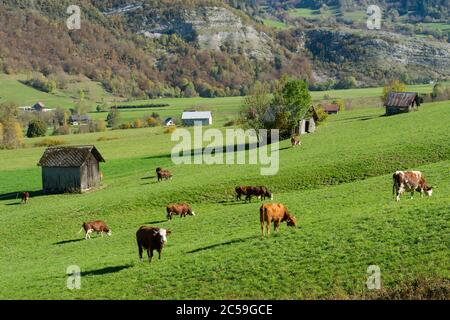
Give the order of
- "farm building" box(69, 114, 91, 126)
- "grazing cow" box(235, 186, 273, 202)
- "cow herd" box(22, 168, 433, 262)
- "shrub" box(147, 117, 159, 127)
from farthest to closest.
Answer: "farm building" box(69, 114, 91, 126)
"shrub" box(147, 117, 159, 127)
"grazing cow" box(235, 186, 273, 202)
"cow herd" box(22, 168, 433, 262)

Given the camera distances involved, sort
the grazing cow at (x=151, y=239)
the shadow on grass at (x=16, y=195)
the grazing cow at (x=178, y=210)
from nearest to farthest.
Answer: the grazing cow at (x=151, y=239), the grazing cow at (x=178, y=210), the shadow on grass at (x=16, y=195)

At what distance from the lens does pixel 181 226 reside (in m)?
36.7

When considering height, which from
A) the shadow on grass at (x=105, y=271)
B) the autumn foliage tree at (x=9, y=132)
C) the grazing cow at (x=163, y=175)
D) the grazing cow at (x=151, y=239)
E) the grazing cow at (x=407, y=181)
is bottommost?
the autumn foliage tree at (x=9, y=132)

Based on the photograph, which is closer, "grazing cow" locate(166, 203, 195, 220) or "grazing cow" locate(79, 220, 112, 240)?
"grazing cow" locate(79, 220, 112, 240)

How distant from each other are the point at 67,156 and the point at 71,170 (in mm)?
2263

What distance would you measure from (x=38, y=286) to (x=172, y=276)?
20.1 ft

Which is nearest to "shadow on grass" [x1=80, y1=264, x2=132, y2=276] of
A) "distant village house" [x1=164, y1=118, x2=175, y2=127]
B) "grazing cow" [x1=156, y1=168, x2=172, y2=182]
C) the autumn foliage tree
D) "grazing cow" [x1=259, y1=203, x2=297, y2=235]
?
"grazing cow" [x1=259, y1=203, x2=297, y2=235]

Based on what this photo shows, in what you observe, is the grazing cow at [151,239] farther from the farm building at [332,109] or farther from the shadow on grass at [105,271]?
the farm building at [332,109]

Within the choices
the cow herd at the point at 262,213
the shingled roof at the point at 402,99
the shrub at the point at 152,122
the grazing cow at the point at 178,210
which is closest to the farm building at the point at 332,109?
the shingled roof at the point at 402,99

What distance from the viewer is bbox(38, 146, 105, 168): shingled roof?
6312 cm

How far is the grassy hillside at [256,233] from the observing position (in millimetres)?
22188

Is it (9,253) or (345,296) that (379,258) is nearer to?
(345,296)

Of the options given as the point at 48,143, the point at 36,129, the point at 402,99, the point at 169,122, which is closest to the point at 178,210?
the point at 402,99

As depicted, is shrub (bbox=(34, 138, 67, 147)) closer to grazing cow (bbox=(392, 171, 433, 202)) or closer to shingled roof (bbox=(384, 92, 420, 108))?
shingled roof (bbox=(384, 92, 420, 108))
